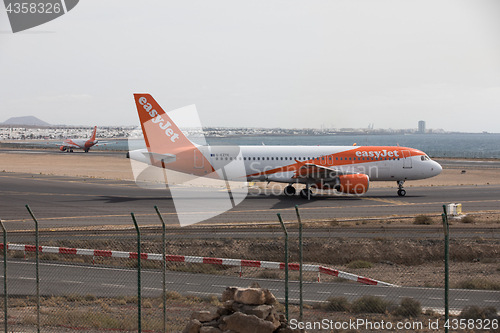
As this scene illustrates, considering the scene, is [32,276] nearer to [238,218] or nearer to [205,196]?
[238,218]

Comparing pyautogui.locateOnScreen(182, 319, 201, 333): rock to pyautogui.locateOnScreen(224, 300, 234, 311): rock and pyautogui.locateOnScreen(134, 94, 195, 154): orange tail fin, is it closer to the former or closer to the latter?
pyautogui.locateOnScreen(224, 300, 234, 311): rock

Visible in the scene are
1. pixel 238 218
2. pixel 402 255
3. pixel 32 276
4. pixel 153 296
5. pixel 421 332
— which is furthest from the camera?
pixel 238 218

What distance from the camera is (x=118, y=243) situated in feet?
73.3

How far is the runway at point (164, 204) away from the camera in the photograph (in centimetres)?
2966

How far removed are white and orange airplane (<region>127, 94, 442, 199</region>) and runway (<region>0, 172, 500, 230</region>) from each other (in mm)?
1679

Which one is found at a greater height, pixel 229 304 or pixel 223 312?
pixel 229 304

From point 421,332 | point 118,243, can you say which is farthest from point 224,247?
point 421,332

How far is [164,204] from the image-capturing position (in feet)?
118

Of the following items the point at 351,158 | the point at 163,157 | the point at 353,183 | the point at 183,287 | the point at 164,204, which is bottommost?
the point at 183,287

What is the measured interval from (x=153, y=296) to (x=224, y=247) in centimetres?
714

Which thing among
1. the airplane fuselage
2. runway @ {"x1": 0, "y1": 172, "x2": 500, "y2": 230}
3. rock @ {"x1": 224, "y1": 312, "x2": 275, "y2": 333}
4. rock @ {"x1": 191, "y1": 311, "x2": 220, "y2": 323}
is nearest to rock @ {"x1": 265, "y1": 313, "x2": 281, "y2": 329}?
rock @ {"x1": 224, "y1": 312, "x2": 275, "y2": 333}

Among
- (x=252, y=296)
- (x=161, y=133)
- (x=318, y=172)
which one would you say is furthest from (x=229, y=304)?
(x=161, y=133)

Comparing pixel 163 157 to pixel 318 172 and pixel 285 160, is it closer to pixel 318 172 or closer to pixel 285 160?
pixel 285 160

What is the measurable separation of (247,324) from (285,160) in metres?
31.0
